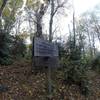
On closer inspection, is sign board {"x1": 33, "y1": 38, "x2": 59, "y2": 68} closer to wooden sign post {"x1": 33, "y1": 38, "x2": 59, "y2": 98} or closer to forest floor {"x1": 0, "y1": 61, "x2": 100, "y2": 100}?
wooden sign post {"x1": 33, "y1": 38, "x2": 59, "y2": 98}

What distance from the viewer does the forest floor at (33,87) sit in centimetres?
847

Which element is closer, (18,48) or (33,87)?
(33,87)

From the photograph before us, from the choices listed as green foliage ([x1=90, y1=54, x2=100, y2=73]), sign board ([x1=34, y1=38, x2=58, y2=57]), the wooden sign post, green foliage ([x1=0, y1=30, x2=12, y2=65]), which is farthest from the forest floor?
green foliage ([x1=90, y1=54, x2=100, y2=73])

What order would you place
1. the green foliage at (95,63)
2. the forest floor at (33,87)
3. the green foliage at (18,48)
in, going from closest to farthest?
the forest floor at (33,87)
the green foliage at (95,63)
the green foliage at (18,48)

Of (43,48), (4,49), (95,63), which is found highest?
(4,49)

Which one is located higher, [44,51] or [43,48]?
[43,48]

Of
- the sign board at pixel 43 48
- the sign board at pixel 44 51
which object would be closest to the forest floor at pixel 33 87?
the sign board at pixel 44 51

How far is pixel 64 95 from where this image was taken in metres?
9.20

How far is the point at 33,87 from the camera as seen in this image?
9156mm

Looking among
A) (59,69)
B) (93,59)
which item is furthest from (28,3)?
(59,69)

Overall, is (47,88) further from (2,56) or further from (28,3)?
(28,3)

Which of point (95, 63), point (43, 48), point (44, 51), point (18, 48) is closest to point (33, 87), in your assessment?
point (44, 51)

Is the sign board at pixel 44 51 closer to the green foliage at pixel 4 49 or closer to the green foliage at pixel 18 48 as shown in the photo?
the green foliage at pixel 4 49

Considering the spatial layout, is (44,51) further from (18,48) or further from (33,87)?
(18,48)
